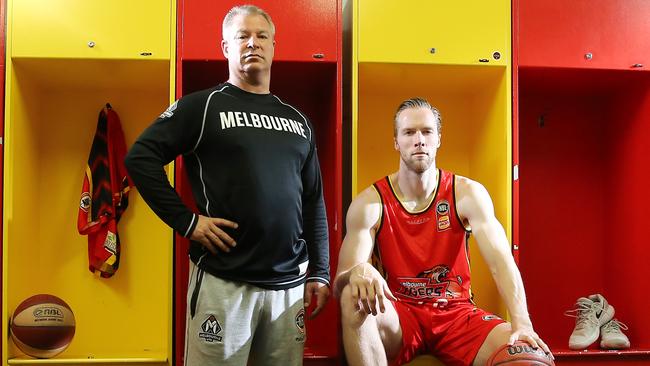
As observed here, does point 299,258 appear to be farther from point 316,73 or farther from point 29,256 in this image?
point 29,256

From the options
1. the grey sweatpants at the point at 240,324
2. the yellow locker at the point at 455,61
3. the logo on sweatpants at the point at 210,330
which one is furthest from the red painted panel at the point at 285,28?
the logo on sweatpants at the point at 210,330

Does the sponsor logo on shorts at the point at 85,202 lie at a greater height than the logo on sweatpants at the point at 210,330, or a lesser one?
greater

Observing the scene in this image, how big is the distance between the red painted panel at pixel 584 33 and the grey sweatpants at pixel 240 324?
1527 mm

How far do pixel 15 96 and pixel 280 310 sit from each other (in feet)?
4.95

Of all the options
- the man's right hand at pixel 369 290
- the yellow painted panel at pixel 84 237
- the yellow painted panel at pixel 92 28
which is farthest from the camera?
the yellow painted panel at pixel 84 237

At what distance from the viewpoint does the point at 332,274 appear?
2852 millimetres

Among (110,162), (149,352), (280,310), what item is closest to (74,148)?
(110,162)

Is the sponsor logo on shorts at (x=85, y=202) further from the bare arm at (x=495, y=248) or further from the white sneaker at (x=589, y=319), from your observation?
the white sneaker at (x=589, y=319)

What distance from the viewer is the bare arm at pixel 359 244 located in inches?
79.7

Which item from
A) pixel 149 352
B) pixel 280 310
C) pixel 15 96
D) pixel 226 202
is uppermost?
pixel 15 96

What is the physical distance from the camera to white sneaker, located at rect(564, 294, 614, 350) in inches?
114

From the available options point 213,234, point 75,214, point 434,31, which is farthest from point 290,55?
point 75,214

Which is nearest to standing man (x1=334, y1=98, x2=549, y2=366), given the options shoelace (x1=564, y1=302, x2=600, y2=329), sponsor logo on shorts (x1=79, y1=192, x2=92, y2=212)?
shoelace (x1=564, y1=302, x2=600, y2=329)

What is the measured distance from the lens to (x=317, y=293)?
2.19 metres
